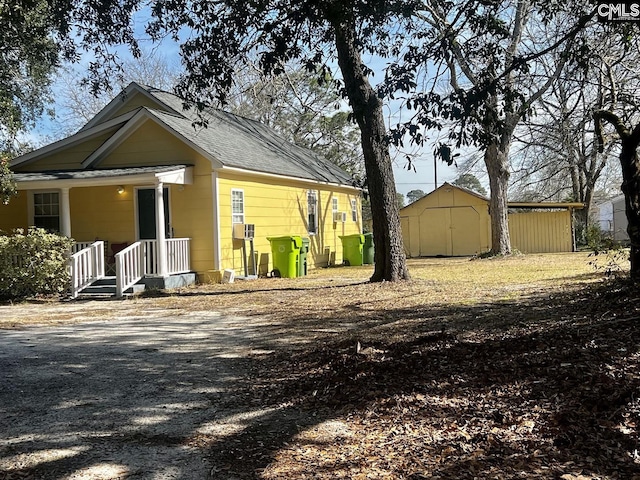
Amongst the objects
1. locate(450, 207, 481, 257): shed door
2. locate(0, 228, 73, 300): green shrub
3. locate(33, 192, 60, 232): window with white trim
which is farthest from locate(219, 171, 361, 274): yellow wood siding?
locate(450, 207, 481, 257): shed door

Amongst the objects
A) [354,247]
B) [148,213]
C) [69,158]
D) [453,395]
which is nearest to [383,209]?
[148,213]

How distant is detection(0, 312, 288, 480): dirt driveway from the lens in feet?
11.0

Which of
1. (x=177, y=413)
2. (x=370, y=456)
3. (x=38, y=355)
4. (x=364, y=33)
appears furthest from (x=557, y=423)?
(x=38, y=355)

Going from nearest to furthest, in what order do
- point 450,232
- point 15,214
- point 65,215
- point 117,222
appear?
point 65,215, point 117,222, point 15,214, point 450,232

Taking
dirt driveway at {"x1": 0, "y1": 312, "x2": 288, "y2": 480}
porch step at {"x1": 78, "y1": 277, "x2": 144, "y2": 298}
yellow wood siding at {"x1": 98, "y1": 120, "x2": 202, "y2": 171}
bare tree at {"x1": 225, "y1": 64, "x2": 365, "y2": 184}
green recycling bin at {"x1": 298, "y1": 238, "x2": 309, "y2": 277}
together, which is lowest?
dirt driveway at {"x1": 0, "y1": 312, "x2": 288, "y2": 480}

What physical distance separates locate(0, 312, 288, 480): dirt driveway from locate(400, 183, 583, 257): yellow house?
60.2 feet

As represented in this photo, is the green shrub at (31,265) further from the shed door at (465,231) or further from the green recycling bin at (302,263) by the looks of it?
the shed door at (465,231)

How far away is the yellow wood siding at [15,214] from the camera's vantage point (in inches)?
617

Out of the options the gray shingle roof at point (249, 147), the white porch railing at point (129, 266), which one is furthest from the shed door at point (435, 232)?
the white porch railing at point (129, 266)

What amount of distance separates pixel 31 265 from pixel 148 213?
135 inches

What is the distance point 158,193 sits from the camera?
13156mm

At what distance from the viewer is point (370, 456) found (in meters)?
3.31

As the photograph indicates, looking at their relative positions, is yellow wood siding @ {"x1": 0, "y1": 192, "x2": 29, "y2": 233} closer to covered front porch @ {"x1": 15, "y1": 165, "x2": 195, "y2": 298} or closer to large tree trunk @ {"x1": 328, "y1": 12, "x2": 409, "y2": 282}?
covered front porch @ {"x1": 15, "y1": 165, "x2": 195, "y2": 298}

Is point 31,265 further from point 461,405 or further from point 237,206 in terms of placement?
point 461,405
